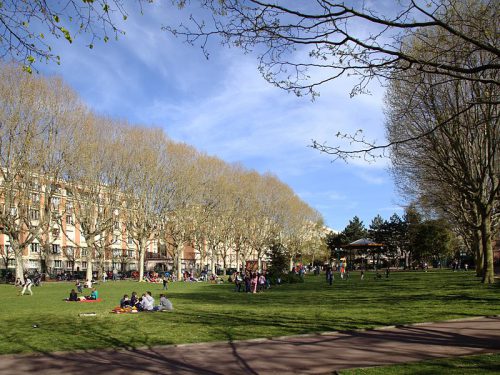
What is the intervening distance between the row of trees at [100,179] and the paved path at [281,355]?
107 feet

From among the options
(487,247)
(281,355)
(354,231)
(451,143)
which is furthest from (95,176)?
(354,231)

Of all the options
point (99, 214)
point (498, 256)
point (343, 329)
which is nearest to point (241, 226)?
point (99, 214)

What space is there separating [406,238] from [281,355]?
279 ft

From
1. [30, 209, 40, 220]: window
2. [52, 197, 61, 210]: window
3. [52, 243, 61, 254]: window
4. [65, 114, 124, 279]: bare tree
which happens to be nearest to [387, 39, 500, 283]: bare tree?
[65, 114, 124, 279]: bare tree

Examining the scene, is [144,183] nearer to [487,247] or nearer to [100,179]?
[100,179]

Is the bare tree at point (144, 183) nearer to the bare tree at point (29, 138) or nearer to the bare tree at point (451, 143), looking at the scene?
the bare tree at point (29, 138)

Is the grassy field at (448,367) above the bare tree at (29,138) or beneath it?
beneath

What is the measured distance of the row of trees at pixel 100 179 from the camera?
39.3 metres

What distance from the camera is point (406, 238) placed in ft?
296

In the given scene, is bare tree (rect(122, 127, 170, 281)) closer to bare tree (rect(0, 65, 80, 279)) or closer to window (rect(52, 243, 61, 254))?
bare tree (rect(0, 65, 80, 279))

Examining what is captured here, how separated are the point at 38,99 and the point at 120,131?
353 inches

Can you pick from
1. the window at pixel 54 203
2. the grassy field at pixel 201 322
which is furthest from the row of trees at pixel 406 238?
the grassy field at pixel 201 322

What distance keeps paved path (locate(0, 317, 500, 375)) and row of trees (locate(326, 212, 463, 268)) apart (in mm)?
56347

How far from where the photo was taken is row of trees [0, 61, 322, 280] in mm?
39312
